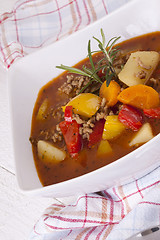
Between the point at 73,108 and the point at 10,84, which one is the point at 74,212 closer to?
the point at 73,108

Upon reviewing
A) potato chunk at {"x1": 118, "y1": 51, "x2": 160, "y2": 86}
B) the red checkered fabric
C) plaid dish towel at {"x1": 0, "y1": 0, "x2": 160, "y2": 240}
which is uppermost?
the red checkered fabric

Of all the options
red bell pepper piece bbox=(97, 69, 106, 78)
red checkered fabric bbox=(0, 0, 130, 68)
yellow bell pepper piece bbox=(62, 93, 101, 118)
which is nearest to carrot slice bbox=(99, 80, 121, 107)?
yellow bell pepper piece bbox=(62, 93, 101, 118)

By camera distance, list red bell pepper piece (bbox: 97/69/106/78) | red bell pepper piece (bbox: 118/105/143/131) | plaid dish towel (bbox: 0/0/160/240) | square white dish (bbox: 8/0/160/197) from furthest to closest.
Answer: red bell pepper piece (bbox: 97/69/106/78), square white dish (bbox: 8/0/160/197), red bell pepper piece (bbox: 118/105/143/131), plaid dish towel (bbox: 0/0/160/240)

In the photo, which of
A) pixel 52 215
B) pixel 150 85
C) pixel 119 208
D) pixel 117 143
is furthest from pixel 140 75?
pixel 52 215

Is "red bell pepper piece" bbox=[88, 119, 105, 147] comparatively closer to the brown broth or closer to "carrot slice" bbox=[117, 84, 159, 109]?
the brown broth

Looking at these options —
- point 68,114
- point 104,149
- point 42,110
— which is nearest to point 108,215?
point 104,149

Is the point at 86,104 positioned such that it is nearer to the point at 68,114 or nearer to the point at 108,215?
the point at 68,114
